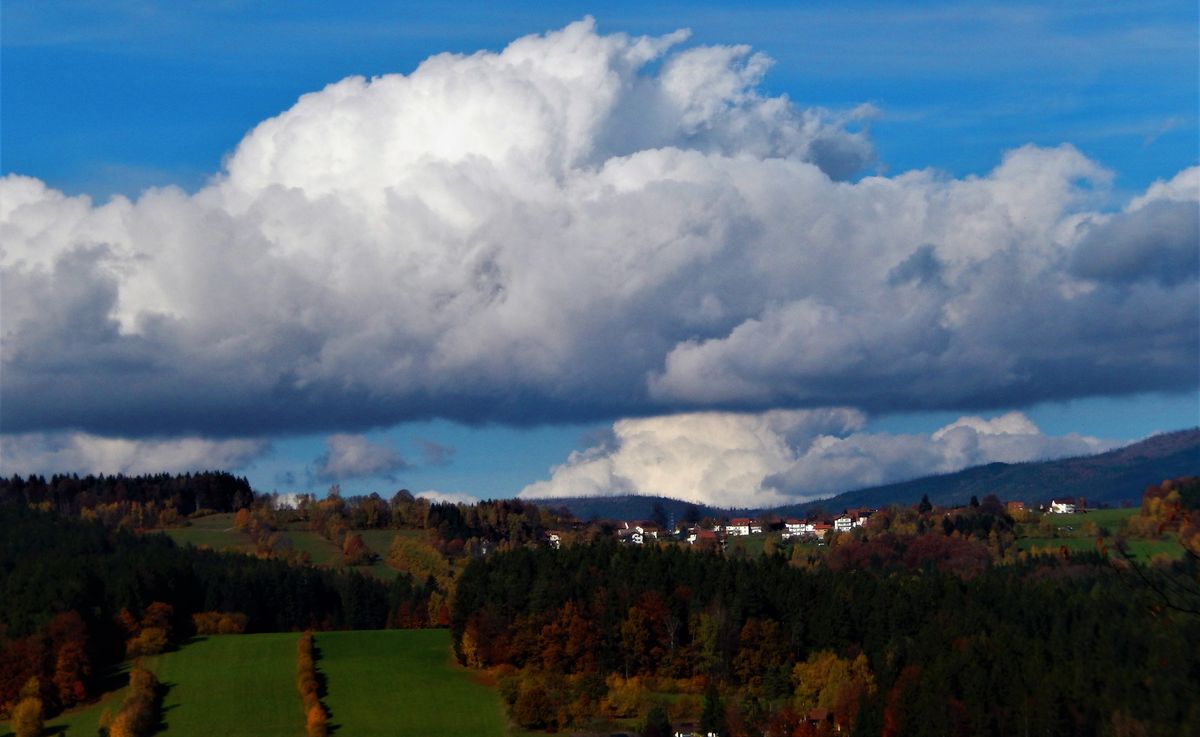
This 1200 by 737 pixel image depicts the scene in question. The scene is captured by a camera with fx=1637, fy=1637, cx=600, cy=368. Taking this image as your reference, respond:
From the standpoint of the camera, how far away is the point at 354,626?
195 meters

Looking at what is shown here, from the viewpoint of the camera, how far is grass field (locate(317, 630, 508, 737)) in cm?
13025

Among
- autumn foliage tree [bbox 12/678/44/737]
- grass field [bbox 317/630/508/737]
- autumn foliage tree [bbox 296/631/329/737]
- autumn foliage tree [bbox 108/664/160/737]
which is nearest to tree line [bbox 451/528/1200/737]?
grass field [bbox 317/630/508/737]

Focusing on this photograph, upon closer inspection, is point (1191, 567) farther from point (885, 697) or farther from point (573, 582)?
point (573, 582)

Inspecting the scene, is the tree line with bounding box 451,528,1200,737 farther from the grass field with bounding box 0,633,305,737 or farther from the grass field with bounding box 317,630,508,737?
the grass field with bounding box 0,633,305,737

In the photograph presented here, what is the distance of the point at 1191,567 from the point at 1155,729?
174ft

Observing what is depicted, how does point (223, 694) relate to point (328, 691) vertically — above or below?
above

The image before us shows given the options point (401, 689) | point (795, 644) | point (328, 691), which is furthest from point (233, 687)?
point (795, 644)

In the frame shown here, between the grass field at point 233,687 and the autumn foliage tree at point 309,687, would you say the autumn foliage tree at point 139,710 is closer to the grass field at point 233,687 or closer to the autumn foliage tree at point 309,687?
the grass field at point 233,687

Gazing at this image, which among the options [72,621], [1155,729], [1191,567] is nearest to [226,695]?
[72,621]

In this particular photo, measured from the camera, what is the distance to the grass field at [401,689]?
130m

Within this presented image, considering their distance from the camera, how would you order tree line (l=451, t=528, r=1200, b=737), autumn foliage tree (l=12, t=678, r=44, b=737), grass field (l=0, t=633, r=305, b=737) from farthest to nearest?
autumn foliage tree (l=12, t=678, r=44, b=737) < grass field (l=0, t=633, r=305, b=737) < tree line (l=451, t=528, r=1200, b=737)

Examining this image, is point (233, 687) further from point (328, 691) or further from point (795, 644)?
point (795, 644)

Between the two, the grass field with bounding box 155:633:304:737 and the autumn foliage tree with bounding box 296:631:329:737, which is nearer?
the autumn foliage tree with bounding box 296:631:329:737

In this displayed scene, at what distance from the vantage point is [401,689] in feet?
473
